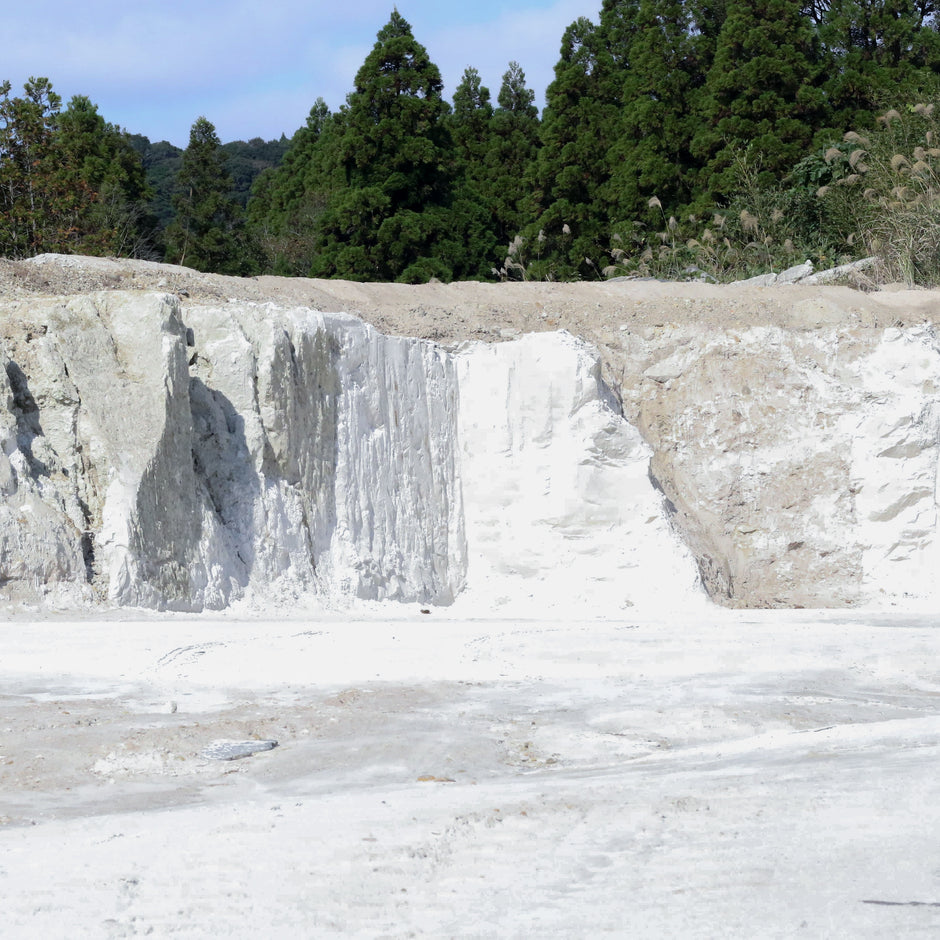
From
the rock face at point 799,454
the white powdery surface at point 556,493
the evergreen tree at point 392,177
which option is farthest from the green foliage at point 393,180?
the white powdery surface at point 556,493

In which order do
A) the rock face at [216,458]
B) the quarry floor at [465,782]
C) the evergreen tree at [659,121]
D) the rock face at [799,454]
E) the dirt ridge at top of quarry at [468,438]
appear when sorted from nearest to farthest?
the quarry floor at [465,782]
the rock face at [216,458]
the dirt ridge at top of quarry at [468,438]
the rock face at [799,454]
the evergreen tree at [659,121]

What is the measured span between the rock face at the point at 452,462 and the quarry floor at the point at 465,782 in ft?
4.67

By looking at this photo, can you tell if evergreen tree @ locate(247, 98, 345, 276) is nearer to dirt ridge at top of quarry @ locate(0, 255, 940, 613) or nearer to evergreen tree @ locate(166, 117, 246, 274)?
evergreen tree @ locate(166, 117, 246, 274)

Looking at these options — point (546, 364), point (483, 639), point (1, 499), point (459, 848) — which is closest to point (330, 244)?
point (546, 364)

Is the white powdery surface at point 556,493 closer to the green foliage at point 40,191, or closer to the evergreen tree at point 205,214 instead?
the green foliage at point 40,191

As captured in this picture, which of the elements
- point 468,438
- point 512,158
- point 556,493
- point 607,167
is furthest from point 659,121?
point 556,493

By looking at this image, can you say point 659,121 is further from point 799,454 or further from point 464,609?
point 464,609

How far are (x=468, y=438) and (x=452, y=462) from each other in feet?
1.03

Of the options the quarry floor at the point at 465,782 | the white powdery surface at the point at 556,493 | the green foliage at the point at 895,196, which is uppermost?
the green foliage at the point at 895,196

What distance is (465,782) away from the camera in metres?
5.04

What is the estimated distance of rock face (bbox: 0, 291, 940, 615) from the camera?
921cm

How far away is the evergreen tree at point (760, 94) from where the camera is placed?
77.3ft

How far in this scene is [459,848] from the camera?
414 centimetres

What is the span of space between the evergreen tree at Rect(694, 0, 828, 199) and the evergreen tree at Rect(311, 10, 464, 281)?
562 centimetres
